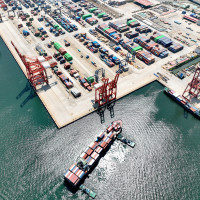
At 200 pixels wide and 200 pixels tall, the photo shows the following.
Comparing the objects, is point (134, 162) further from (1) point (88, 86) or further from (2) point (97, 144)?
(1) point (88, 86)

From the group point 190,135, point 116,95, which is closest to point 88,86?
point 116,95

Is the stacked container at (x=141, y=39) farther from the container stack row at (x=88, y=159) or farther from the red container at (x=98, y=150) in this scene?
the red container at (x=98, y=150)

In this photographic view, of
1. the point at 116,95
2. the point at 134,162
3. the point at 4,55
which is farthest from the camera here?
the point at 4,55

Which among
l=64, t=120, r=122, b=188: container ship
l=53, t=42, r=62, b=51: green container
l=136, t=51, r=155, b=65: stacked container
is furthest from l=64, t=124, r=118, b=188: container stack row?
l=53, t=42, r=62, b=51: green container

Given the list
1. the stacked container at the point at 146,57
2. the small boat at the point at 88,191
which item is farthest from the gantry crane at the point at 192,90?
the small boat at the point at 88,191

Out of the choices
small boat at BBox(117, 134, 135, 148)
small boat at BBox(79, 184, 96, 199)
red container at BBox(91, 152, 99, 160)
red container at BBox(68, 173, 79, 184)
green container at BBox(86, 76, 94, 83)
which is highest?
green container at BBox(86, 76, 94, 83)

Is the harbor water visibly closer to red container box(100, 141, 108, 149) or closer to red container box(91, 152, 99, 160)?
red container box(100, 141, 108, 149)
